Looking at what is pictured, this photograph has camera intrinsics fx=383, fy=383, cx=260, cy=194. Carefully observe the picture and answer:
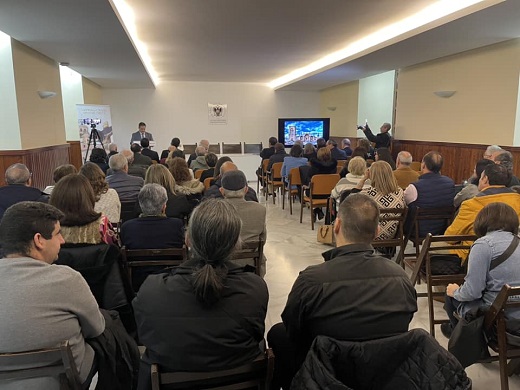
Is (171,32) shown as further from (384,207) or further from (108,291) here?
(108,291)

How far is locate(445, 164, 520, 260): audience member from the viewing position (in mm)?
2717

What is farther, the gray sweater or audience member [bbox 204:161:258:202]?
audience member [bbox 204:161:258:202]

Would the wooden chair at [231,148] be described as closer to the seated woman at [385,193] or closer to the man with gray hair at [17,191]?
the seated woman at [385,193]

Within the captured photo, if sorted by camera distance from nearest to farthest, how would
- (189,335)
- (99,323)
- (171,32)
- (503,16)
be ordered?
(189,335) < (99,323) < (503,16) < (171,32)

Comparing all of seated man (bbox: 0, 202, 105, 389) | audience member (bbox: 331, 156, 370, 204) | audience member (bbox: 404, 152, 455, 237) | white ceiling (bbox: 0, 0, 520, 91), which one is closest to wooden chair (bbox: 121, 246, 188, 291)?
seated man (bbox: 0, 202, 105, 389)

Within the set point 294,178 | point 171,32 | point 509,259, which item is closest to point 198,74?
point 171,32

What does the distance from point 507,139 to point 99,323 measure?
6514 mm

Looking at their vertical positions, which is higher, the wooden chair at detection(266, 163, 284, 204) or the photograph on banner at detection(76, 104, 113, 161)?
the photograph on banner at detection(76, 104, 113, 161)

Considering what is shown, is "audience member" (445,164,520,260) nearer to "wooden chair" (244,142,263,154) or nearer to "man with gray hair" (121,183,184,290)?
"man with gray hair" (121,183,184,290)

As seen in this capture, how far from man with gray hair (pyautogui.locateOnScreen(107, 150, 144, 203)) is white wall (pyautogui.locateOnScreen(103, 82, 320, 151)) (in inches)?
338

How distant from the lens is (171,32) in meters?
5.92

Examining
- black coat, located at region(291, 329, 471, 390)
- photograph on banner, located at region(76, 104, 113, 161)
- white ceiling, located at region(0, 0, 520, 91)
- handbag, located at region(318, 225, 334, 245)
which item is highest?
white ceiling, located at region(0, 0, 520, 91)

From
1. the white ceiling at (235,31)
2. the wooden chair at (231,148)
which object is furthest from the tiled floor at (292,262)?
the wooden chair at (231,148)

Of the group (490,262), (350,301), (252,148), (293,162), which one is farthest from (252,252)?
(252,148)
